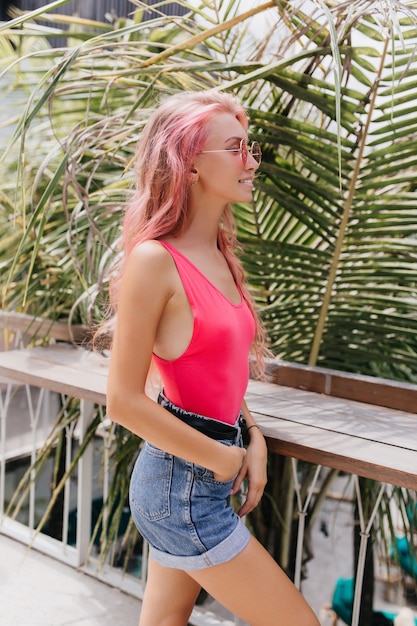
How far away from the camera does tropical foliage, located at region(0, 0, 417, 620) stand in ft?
4.52

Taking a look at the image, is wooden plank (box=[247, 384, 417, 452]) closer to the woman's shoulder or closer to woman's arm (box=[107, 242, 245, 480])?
woman's arm (box=[107, 242, 245, 480])

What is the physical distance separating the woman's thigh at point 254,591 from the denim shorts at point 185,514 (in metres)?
0.02

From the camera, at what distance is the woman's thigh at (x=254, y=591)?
1027mm

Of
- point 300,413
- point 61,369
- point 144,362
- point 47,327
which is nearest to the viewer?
point 144,362

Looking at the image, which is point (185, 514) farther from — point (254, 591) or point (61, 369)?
point (61, 369)

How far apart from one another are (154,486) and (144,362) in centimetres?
22

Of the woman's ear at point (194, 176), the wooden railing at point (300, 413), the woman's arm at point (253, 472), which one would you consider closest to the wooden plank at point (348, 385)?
the wooden railing at point (300, 413)

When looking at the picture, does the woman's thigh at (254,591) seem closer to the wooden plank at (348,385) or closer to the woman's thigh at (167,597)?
the woman's thigh at (167,597)

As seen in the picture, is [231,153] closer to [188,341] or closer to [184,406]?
[188,341]

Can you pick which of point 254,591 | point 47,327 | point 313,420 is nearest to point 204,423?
point 254,591

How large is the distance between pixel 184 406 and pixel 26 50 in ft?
7.06

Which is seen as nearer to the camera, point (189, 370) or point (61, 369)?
point (189, 370)

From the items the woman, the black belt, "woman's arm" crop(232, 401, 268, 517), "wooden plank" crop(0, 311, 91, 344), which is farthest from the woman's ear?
"wooden plank" crop(0, 311, 91, 344)

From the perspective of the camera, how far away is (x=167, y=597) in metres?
1.14
